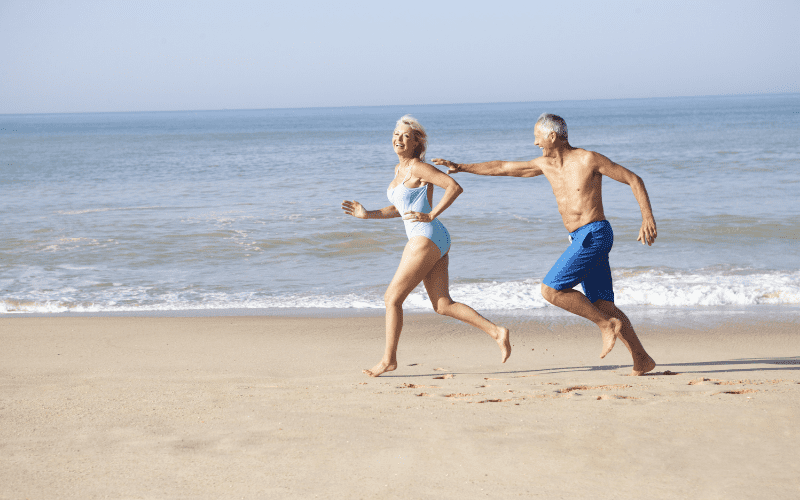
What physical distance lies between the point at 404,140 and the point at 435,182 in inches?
14.1

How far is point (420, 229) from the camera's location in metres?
4.34

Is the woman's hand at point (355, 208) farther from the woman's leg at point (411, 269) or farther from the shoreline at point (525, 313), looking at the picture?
the shoreline at point (525, 313)

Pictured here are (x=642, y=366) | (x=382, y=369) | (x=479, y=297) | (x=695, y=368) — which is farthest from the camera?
(x=479, y=297)

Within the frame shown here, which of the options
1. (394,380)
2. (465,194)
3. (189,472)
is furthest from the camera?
(465,194)

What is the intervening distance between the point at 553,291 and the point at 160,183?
67.9ft

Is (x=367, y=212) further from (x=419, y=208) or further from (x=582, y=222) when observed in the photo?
(x=582, y=222)

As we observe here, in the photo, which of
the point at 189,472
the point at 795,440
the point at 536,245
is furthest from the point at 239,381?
the point at 536,245

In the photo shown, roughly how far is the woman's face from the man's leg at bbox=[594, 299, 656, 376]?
5.03 ft

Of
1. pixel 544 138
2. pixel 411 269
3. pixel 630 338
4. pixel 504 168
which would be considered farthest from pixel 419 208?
pixel 630 338

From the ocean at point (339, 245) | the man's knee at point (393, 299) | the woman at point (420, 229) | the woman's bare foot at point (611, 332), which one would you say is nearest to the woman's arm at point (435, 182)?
the woman at point (420, 229)

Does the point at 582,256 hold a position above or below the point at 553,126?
below

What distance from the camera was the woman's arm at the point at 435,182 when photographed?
13.8 ft

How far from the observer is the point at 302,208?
51.3ft

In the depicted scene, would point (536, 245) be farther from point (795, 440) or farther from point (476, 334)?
point (795, 440)
